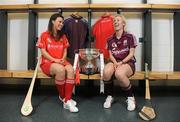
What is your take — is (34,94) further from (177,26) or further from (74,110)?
(177,26)

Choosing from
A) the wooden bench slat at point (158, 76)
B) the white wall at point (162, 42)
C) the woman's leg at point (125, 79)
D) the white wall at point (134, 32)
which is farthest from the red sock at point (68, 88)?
the white wall at point (162, 42)

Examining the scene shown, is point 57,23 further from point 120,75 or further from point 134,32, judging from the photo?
point 134,32

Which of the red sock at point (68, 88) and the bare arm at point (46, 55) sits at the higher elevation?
the bare arm at point (46, 55)

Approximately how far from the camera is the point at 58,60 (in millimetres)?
2449

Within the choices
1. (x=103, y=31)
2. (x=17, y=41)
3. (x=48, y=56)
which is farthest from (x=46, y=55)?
(x=17, y=41)

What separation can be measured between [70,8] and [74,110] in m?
1.38

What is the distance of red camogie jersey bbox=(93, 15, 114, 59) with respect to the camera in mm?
2949

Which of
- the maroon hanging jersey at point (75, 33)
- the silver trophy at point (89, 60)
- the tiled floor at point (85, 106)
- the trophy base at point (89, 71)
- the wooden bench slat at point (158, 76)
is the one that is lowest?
the tiled floor at point (85, 106)

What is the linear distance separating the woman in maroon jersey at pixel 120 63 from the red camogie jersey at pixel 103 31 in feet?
1.40

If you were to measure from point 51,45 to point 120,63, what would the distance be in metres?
0.71

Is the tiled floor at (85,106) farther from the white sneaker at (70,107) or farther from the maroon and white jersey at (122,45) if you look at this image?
the maroon and white jersey at (122,45)

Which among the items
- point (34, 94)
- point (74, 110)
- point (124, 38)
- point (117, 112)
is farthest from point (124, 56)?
point (34, 94)

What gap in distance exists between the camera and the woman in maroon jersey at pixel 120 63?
2.32 metres

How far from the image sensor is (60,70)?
228 cm
